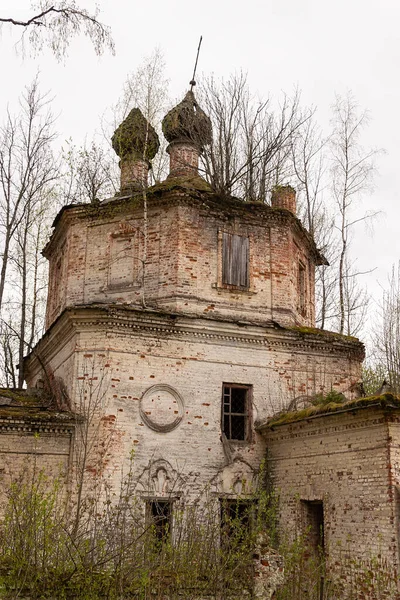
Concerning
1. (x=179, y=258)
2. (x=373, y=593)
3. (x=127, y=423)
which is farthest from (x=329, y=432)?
(x=179, y=258)

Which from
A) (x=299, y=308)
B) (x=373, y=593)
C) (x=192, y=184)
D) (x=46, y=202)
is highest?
(x=46, y=202)

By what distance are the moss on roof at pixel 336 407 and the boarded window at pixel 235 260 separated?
9.96 ft

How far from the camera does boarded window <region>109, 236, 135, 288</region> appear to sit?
14.0m

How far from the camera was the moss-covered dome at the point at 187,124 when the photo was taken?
16250mm

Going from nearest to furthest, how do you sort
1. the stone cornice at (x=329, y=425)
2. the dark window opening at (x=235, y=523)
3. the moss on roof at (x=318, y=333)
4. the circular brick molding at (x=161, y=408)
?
the dark window opening at (x=235, y=523) < the stone cornice at (x=329, y=425) < the circular brick molding at (x=161, y=408) < the moss on roof at (x=318, y=333)

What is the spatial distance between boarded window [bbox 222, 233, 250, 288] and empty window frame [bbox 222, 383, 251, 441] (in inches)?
89.6

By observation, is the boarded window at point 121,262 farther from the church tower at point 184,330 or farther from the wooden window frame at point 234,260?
the wooden window frame at point 234,260

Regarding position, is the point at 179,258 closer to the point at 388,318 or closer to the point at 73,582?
the point at 73,582

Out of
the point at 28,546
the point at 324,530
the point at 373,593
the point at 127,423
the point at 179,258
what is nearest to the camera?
the point at 28,546

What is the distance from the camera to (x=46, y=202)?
68.2 feet

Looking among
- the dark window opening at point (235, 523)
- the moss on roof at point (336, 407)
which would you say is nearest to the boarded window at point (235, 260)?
the moss on roof at point (336, 407)

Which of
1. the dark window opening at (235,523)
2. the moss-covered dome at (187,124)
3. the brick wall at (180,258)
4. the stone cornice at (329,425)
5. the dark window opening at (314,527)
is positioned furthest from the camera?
the moss-covered dome at (187,124)

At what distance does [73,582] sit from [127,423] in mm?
5304

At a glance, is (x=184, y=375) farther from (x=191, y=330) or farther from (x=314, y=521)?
(x=314, y=521)
